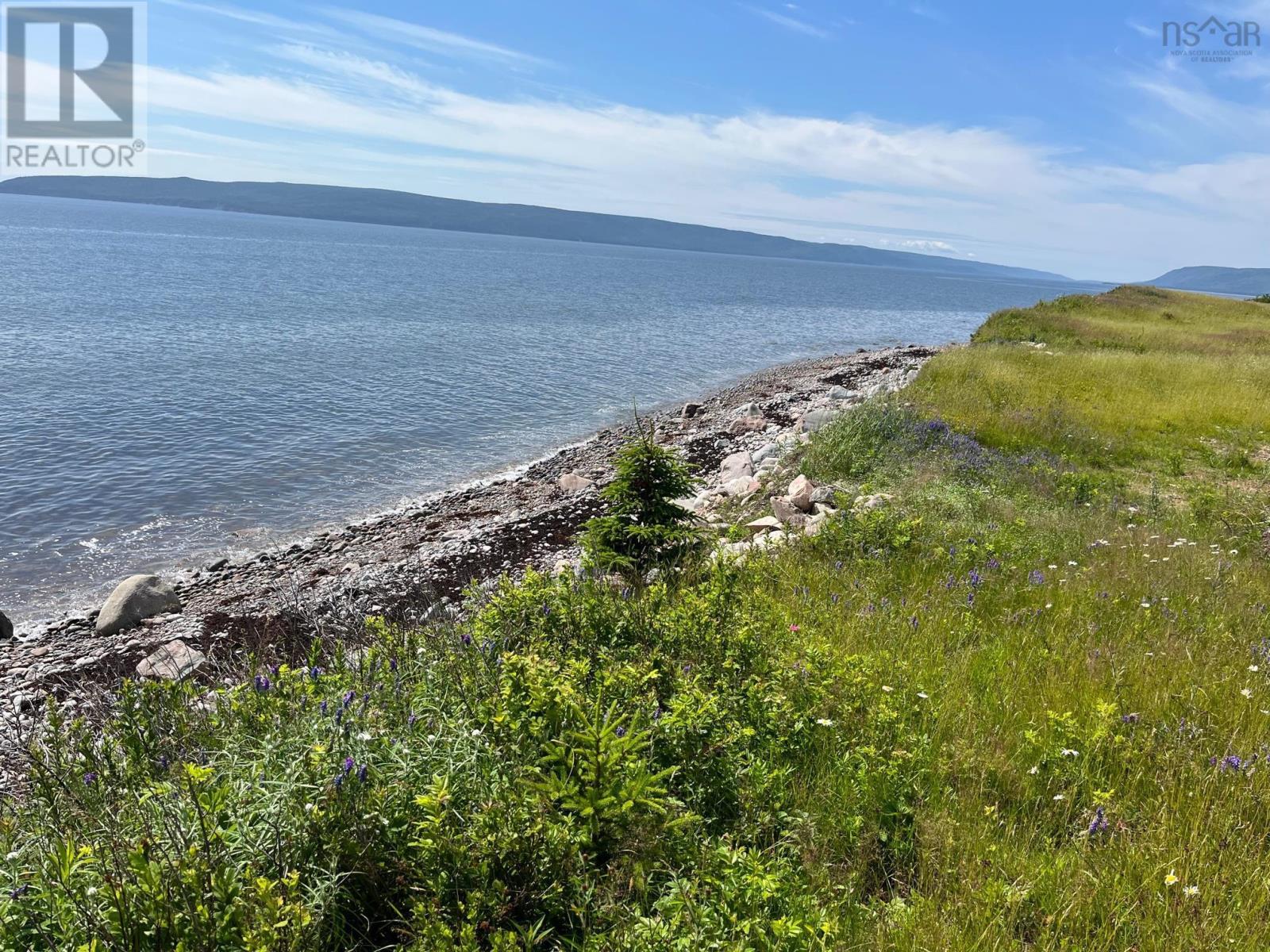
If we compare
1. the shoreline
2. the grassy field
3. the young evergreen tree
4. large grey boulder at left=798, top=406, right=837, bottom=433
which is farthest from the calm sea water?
the grassy field

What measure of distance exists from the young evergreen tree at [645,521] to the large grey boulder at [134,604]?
8.38m

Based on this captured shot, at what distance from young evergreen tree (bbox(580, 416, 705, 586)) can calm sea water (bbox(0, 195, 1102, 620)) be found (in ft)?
34.5

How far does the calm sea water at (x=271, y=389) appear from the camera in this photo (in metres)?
16.8

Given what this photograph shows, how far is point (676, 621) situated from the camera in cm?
562

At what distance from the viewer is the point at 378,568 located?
1365 cm

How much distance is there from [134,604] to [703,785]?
12.1 meters

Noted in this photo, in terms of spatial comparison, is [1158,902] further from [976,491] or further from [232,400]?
[232,400]

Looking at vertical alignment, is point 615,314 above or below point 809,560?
above

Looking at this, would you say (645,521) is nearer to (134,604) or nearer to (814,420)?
(134,604)

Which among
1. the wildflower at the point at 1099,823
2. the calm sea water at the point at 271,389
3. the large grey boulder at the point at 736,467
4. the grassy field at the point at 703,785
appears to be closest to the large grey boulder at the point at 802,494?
the grassy field at the point at 703,785

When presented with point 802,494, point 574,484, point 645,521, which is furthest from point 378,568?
point 802,494

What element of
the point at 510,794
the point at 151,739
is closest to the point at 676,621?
the point at 510,794

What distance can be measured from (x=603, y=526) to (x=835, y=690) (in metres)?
4.32

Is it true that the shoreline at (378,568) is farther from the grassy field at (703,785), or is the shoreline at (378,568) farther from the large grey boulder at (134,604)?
the grassy field at (703,785)
